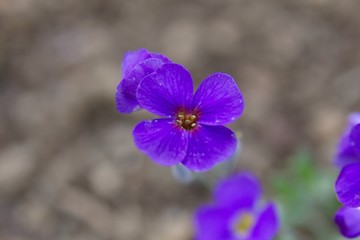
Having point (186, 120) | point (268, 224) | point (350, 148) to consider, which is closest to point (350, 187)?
point (350, 148)

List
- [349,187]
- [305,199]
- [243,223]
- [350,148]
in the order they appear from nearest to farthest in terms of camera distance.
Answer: [349,187]
[350,148]
[243,223]
[305,199]

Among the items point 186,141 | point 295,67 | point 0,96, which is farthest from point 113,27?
point 186,141

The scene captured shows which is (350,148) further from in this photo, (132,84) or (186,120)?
(132,84)

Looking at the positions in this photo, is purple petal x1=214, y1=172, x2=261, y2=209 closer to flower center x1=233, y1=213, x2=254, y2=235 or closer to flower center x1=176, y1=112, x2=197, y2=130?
flower center x1=233, y1=213, x2=254, y2=235

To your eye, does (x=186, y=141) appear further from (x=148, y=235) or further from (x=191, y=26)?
(x=191, y=26)

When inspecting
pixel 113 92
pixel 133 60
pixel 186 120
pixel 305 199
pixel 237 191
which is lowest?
pixel 186 120

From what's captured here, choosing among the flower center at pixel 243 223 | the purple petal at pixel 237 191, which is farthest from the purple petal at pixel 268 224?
the flower center at pixel 243 223
